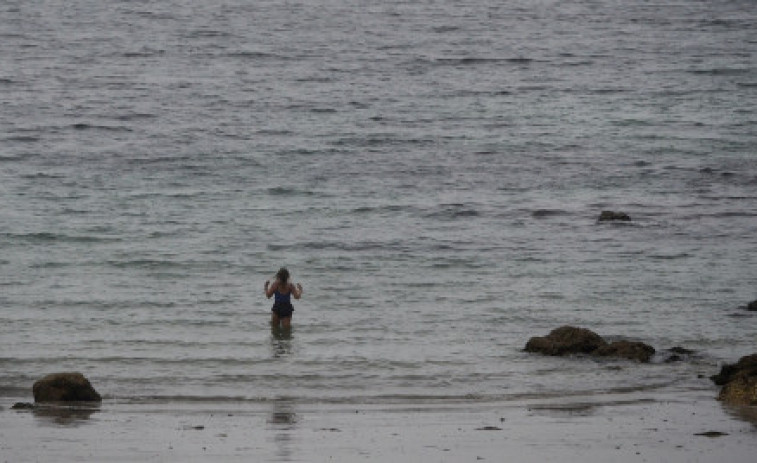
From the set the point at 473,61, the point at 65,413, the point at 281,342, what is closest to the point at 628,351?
the point at 281,342

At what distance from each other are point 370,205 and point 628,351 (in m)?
16.1

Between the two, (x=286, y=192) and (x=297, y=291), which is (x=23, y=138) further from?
(x=297, y=291)

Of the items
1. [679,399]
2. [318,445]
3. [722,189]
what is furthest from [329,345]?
[722,189]

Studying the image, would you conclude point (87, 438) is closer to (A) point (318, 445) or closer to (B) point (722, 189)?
(A) point (318, 445)

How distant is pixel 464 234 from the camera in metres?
30.9

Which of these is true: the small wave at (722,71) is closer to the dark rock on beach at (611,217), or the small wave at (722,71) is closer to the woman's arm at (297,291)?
the dark rock on beach at (611,217)

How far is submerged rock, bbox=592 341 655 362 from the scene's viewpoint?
733 inches

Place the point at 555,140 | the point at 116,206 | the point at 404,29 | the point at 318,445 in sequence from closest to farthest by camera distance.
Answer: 1. the point at 318,445
2. the point at 116,206
3. the point at 555,140
4. the point at 404,29

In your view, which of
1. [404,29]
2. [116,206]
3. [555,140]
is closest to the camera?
[116,206]

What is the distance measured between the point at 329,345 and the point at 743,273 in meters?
11.1

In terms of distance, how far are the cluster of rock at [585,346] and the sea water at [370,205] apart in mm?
321

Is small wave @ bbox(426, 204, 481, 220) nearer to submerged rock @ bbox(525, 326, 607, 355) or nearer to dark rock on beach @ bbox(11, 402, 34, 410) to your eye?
submerged rock @ bbox(525, 326, 607, 355)

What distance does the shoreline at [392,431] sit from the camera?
11.8m

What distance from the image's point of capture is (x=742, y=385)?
1488cm
